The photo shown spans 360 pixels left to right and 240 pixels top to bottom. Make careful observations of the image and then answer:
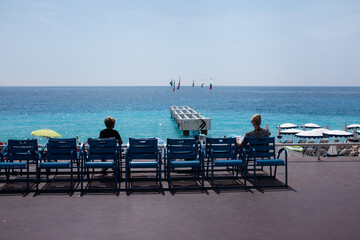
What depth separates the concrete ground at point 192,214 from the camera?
4648 mm

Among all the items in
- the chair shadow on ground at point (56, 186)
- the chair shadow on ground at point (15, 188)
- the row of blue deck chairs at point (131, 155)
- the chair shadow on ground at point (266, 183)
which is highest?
the row of blue deck chairs at point (131, 155)

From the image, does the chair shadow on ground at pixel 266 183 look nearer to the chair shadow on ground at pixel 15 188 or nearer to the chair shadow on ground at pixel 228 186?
the chair shadow on ground at pixel 228 186

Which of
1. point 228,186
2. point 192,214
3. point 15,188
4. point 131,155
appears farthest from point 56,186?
point 228,186

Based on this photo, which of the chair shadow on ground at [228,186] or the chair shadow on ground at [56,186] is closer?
the chair shadow on ground at [56,186]

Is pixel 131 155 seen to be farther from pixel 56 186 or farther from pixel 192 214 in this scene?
pixel 192 214

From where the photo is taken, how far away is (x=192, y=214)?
212 inches

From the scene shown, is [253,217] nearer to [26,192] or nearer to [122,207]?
[122,207]

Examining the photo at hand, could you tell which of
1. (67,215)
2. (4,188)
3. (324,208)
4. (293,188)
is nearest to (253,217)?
(324,208)

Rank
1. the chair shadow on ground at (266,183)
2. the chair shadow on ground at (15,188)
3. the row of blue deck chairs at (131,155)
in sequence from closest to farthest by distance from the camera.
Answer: the chair shadow on ground at (15,188) → the row of blue deck chairs at (131,155) → the chair shadow on ground at (266,183)

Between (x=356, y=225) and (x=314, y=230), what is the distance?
0.73 meters

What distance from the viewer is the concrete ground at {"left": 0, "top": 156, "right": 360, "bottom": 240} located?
15.3 feet

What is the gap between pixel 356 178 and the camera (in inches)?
303

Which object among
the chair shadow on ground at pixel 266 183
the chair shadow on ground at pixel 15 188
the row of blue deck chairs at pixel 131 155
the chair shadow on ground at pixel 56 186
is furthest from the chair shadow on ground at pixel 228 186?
the chair shadow on ground at pixel 15 188

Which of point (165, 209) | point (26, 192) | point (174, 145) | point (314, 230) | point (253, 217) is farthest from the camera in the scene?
point (174, 145)
